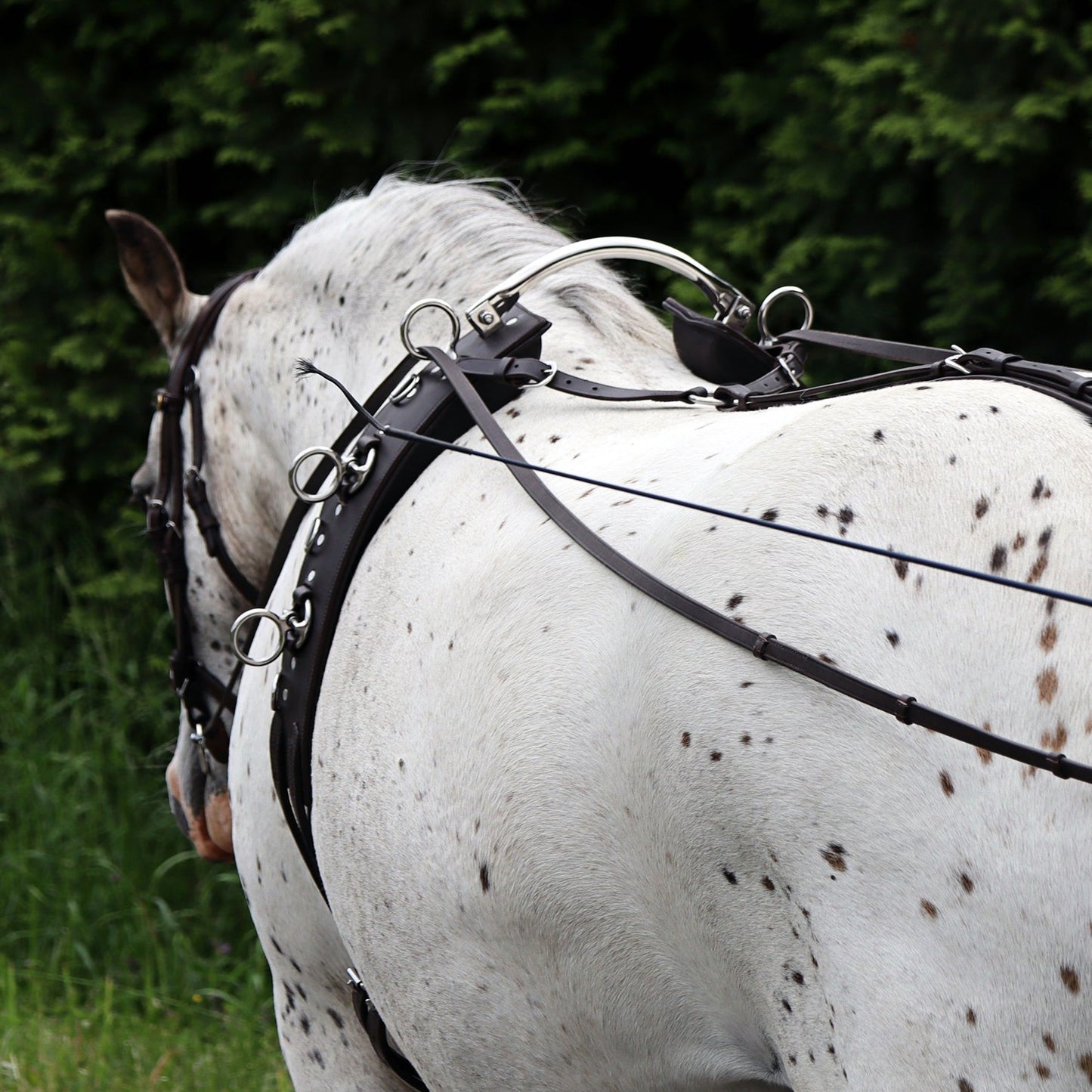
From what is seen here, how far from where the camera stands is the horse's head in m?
2.43

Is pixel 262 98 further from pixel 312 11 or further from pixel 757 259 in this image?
pixel 757 259

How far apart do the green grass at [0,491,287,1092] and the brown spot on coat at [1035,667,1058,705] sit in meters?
2.39

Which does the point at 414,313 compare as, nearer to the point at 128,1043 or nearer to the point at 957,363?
the point at 957,363

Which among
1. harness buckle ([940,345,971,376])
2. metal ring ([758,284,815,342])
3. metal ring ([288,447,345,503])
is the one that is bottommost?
metal ring ([288,447,345,503])

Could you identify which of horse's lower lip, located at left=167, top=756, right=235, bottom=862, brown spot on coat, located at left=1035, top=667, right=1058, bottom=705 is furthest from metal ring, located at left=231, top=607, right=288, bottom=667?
brown spot on coat, located at left=1035, top=667, right=1058, bottom=705

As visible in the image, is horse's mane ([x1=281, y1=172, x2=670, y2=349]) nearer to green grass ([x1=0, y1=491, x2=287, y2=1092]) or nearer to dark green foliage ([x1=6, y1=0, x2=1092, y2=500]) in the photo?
dark green foliage ([x1=6, y1=0, x2=1092, y2=500])

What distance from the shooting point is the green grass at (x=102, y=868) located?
3.11 m

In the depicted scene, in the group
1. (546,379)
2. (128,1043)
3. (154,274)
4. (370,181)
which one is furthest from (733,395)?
(370,181)

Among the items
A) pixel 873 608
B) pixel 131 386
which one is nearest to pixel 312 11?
pixel 131 386

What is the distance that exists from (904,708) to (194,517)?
171 cm

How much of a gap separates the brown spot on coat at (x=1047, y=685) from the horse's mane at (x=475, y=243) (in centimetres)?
100

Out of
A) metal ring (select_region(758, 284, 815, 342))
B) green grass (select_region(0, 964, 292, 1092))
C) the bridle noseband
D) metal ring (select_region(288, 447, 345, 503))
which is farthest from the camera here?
green grass (select_region(0, 964, 292, 1092))

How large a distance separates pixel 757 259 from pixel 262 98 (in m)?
1.88

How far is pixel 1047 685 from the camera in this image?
1.03 m
